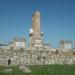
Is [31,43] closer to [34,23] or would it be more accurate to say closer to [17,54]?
[34,23]

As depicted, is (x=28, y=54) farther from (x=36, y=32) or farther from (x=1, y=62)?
(x=36, y=32)

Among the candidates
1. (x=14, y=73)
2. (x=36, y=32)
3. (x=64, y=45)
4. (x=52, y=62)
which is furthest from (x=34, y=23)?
(x=14, y=73)

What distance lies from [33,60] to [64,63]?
12.9 feet

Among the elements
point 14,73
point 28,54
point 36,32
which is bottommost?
point 14,73

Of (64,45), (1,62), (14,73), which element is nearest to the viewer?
(14,73)

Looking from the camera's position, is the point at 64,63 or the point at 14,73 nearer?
the point at 14,73

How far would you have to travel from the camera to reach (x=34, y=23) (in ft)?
114

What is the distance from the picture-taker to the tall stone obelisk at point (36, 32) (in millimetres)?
34000

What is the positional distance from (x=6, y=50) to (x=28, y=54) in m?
2.60

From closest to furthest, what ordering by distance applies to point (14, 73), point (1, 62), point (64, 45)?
point (14, 73), point (1, 62), point (64, 45)

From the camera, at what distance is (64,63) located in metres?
29.7

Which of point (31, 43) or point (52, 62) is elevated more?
point (31, 43)

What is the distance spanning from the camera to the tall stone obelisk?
3400 centimetres

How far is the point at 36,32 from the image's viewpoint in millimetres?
34438
